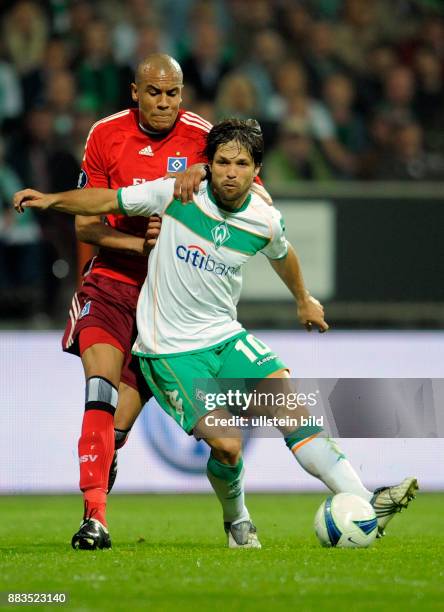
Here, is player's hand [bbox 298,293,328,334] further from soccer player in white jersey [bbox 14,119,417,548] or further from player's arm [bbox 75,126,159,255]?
player's arm [bbox 75,126,159,255]

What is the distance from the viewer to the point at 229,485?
21.4ft

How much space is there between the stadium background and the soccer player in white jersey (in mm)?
4047

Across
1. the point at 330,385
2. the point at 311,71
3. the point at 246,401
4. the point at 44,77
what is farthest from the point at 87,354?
the point at 311,71

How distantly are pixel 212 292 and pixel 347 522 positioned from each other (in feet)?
4.15

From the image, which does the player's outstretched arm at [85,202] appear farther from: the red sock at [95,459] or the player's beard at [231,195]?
the red sock at [95,459]

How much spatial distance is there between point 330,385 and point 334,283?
1.97 m

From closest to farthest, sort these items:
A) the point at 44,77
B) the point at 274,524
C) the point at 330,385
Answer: the point at 274,524 → the point at 330,385 → the point at 44,77

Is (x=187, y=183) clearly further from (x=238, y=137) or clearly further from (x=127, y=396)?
(x=127, y=396)

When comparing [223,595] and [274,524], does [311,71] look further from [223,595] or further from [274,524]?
[223,595]

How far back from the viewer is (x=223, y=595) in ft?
16.1

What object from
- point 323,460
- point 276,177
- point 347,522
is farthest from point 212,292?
point 276,177

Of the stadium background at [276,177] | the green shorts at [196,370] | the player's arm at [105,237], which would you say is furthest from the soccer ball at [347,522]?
the stadium background at [276,177]

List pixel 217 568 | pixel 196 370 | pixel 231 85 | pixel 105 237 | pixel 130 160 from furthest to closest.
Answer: pixel 231 85
pixel 130 160
pixel 105 237
pixel 196 370
pixel 217 568

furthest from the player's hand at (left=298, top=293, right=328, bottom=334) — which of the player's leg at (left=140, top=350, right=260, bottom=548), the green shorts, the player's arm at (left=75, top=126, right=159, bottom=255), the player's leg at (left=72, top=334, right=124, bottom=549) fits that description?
the player's leg at (left=72, top=334, right=124, bottom=549)
